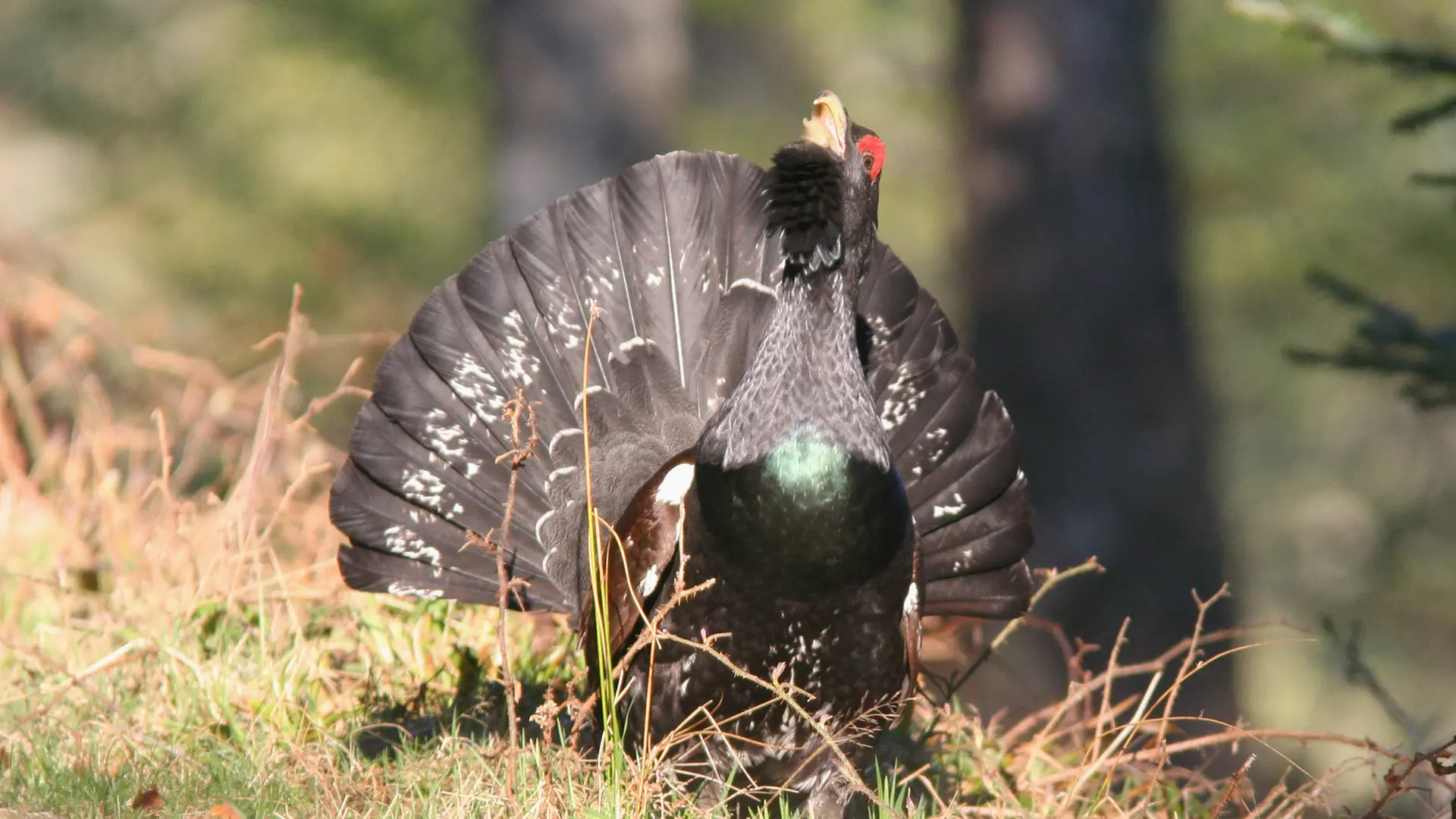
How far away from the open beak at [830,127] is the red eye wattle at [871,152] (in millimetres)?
69

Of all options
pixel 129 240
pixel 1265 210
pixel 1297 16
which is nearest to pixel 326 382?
pixel 129 240

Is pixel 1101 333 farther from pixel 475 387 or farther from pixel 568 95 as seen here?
pixel 475 387

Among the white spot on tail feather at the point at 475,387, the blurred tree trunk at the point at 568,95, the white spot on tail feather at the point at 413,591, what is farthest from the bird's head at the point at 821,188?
the blurred tree trunk at the point at 568,95

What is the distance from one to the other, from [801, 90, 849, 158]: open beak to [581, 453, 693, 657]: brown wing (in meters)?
0.97

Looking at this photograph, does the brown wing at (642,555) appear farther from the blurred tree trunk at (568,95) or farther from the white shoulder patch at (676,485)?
the blurred tree trunk at (568,95)

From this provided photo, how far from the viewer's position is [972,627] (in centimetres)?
567

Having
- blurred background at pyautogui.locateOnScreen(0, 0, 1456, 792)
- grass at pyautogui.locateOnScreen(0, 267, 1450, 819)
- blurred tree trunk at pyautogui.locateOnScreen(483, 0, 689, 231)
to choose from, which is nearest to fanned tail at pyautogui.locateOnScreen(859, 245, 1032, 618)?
grass at pyautogui.locateOnScreen(0, 267, 1450, 819)

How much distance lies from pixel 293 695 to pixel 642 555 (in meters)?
1.12

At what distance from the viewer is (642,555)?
377cm

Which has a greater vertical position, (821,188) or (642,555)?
(821,188)

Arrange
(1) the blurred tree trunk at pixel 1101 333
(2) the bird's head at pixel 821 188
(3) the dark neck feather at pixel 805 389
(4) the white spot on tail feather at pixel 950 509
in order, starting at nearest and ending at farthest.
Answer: (3) the dark neck feather at pixel 805 389, (2) the bird's head at pixel 821 188, (4) the white spot on tail feather at pixel 950 509, (1) the blurred tree trunk at pixel 1101 333

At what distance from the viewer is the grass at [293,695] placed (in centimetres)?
324

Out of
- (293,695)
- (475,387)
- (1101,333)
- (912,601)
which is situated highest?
(475,387)

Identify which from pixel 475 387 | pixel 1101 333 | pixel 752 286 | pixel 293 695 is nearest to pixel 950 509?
pixel 752 286
